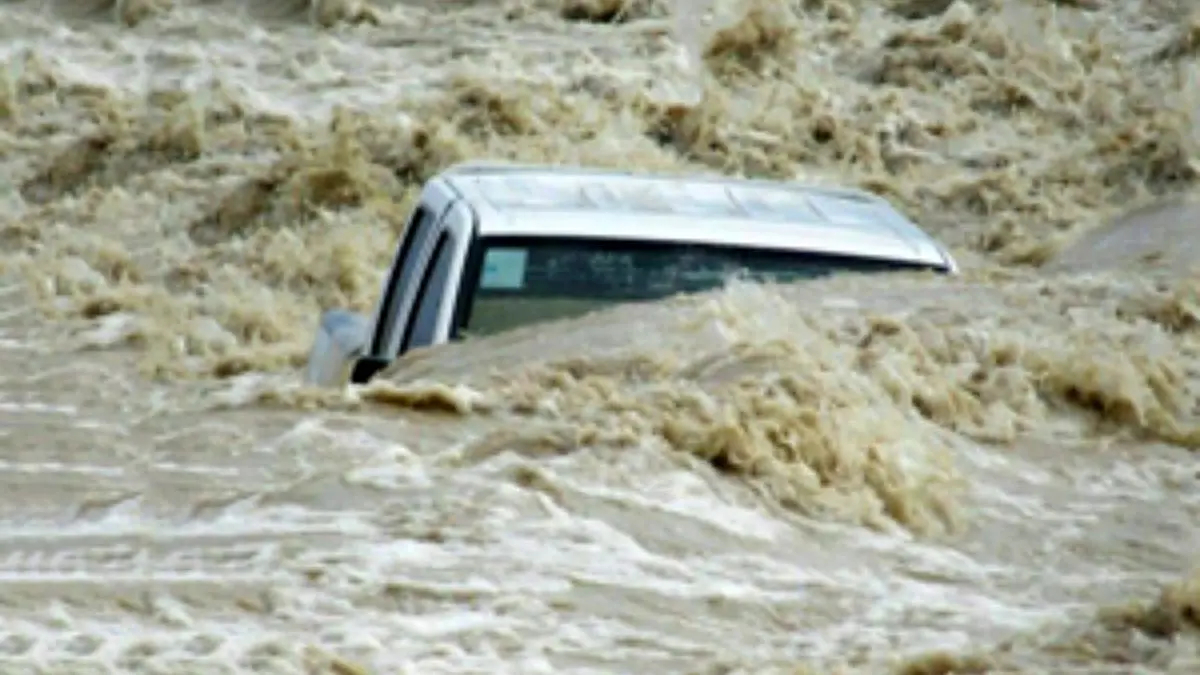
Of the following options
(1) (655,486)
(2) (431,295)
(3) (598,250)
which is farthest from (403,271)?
(1) (655,486)

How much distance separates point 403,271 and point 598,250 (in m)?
1.01

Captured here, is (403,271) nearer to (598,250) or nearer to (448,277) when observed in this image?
(448,277)

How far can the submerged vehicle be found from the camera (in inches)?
390

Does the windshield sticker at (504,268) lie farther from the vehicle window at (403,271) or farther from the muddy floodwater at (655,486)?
the vehicle window at (403,271)

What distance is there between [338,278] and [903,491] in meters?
10.2

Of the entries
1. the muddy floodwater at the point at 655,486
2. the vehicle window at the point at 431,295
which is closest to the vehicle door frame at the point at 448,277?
the vehicle window at the point at 431,295

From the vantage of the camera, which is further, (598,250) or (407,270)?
(407,270)

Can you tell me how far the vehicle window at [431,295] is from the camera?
1001 cm

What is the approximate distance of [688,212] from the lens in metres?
10.1

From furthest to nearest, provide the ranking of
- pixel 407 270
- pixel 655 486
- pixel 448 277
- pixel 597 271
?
1. pixel 407 270
2. pixel 597 271
3. pixel 448 277
4. pixel 655 486

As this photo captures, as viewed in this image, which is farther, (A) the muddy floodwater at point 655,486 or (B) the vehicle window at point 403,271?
(B) the vehicle window at point 403,271

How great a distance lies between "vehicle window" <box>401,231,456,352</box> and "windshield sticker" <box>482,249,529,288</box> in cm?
11

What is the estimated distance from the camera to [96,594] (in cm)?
786

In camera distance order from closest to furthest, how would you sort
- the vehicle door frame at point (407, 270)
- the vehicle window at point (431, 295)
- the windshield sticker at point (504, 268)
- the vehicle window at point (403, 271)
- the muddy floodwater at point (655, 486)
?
the muddy floodwater at point (655, 486) → the windshield sticker at point (504, 268) → the vehicle window at point (431, 295) → the vehicle door frame at point (407, 270) → the vehicle window at point (403, 271)
